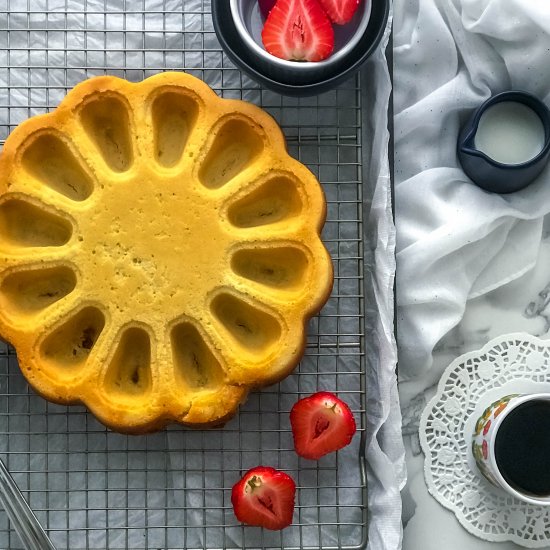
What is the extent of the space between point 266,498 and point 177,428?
0.27 m

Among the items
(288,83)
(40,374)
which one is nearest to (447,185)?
(288,83)

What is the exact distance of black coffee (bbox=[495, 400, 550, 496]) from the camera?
2.17m

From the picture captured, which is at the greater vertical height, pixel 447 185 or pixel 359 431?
pixel 447 185

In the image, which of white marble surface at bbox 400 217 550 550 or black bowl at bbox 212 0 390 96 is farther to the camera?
white marble surface at bbox 400 217 550 550

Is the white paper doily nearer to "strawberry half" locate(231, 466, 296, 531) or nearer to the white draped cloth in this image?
the white draped cloth

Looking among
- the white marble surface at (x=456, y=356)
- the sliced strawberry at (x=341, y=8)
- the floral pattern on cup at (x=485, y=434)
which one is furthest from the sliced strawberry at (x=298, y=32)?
the floral pattern on cup at (x=485, y=434)

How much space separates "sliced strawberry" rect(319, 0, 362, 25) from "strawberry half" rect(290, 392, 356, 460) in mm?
839

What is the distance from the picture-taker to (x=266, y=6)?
2.18 m

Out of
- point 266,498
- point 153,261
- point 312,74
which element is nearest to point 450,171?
point 312,74

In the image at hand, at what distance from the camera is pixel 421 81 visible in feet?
7.80

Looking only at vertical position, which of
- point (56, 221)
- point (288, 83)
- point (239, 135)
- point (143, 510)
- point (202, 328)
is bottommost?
point (143, 510)

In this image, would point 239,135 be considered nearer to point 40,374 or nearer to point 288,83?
point 288,83

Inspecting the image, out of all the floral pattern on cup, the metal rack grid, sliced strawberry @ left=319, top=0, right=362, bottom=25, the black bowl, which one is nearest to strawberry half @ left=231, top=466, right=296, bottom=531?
the metal rack grid

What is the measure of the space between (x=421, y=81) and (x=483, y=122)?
0.66ft
